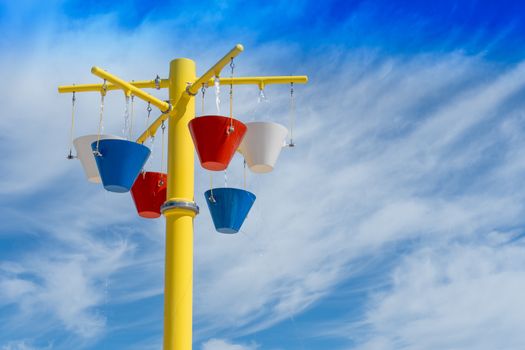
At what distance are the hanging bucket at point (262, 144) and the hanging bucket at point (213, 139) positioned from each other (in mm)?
618

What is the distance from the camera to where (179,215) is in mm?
9023

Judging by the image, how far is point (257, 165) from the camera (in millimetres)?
9727

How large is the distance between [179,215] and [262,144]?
146cm

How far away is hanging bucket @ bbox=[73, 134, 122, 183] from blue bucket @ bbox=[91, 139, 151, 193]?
586 millimetres

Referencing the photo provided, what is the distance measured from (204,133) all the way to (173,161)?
0.70m

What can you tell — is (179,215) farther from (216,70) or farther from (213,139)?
(216,70)

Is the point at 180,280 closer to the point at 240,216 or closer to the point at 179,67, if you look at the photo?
the point at 240,216

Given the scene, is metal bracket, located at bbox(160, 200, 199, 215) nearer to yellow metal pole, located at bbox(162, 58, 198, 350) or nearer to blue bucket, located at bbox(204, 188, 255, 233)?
yellow metal pole, located at bbox(162, 58, 198, 350)

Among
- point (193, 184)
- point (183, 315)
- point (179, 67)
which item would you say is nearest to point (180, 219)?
point (193, 184)

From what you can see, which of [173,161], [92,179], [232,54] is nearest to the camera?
[232,54]

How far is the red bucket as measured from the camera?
10203mm

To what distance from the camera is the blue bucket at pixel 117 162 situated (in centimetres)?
895

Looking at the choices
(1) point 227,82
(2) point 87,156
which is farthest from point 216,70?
(2) point 87,156

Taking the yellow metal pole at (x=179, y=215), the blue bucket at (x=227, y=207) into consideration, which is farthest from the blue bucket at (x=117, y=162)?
the blue bucket at (x=227, y=207)
